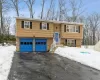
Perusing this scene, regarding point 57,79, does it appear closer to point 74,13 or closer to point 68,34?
point 68,34

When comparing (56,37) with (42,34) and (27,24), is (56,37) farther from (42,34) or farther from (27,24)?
(27,24)

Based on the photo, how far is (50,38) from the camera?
2877 centimetres

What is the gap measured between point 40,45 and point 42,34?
6.05 ft

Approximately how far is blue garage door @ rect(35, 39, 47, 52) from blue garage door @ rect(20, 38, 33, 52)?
38.9 inches

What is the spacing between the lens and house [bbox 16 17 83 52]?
2680cm

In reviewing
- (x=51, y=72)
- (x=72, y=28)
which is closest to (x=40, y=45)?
(x=72, y=28)

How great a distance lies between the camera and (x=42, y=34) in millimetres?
27734

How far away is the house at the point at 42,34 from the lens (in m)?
26.8

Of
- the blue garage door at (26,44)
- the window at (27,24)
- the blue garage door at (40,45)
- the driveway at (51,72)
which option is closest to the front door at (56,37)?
the blue garage door at (40,45)

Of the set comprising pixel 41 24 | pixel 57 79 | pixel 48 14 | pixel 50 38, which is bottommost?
pixel 57 79

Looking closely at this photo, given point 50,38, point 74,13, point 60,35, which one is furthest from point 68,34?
point 74,13

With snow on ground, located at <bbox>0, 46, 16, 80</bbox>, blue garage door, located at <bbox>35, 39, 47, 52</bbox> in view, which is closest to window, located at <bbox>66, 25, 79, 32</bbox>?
blue garage door, located at <bbox>35, 39, 47, 52</bbox>

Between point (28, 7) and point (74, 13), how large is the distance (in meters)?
14.6

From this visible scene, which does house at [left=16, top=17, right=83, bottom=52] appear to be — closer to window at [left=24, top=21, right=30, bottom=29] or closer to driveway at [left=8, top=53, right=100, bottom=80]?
window at [left=24, top=21, right=30, bottom=29]
